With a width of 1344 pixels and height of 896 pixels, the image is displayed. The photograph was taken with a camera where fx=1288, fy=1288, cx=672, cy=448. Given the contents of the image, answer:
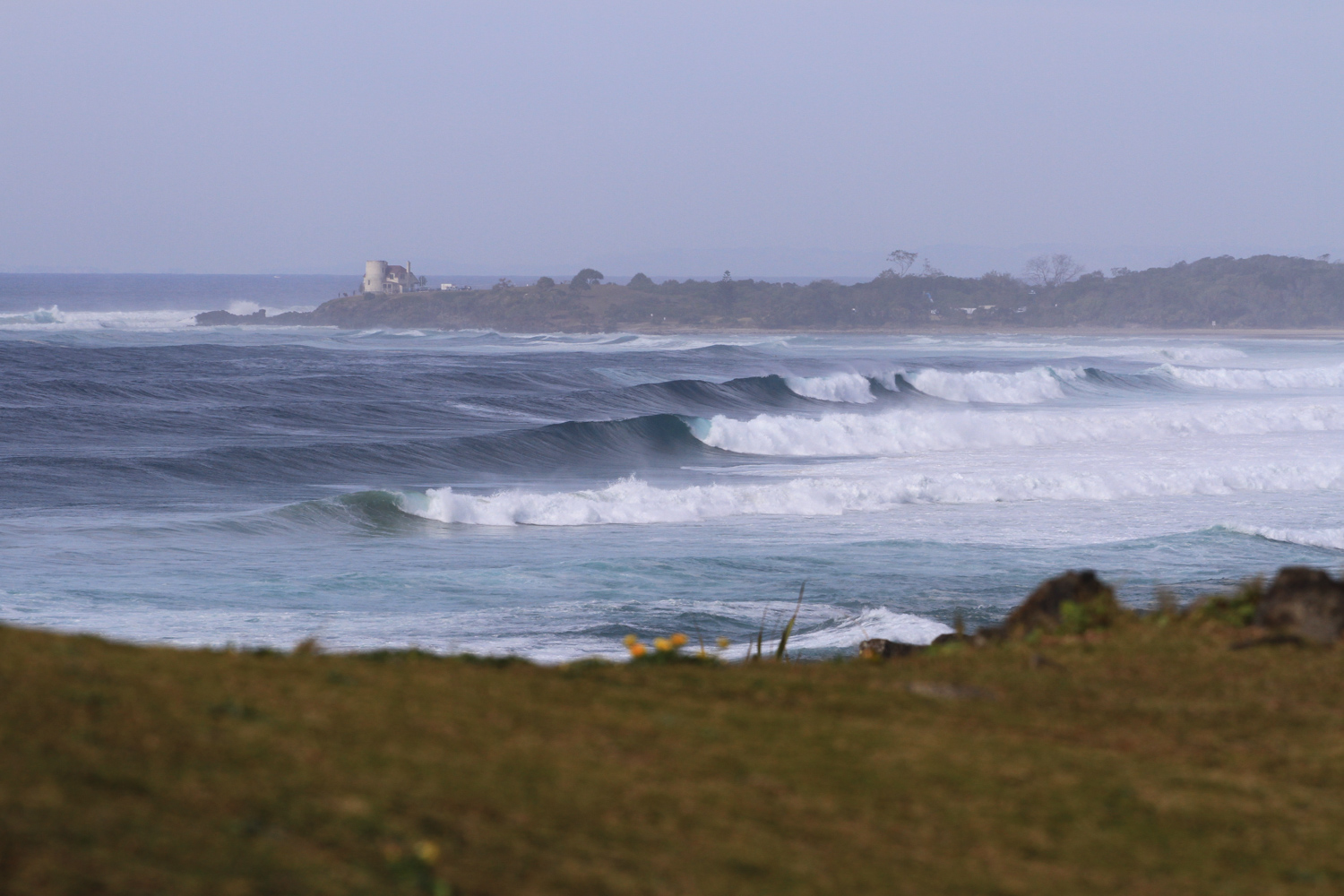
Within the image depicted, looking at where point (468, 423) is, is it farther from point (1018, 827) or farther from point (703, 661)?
point (1018, 827)

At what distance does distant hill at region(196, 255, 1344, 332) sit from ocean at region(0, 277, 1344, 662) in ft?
164

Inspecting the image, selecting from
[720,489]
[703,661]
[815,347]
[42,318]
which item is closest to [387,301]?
[42,318]

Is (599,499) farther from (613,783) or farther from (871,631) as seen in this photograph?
(613,783)

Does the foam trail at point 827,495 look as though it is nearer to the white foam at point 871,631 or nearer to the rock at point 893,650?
the white foam at point 871,631

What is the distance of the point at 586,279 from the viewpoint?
116m

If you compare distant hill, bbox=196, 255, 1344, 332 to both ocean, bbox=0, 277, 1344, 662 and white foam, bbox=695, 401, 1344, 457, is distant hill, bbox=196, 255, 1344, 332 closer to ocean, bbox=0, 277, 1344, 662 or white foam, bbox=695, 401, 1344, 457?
ocean, bbox=0, 277, 1344, 662

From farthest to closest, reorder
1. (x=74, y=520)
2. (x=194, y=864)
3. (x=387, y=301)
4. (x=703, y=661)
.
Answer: (x=387, y=301) → (x=74, y=520) → (x=703, y=661) → (x=194, y=864)

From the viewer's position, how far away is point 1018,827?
3867mm

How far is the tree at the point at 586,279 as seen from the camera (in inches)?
4424

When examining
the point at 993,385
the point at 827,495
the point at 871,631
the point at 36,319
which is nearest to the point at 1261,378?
the point at 993,385

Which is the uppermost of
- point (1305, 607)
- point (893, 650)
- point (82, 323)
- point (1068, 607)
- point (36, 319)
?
point (36, 319)

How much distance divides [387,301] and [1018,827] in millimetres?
104155

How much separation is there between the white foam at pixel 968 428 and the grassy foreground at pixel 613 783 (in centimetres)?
2598

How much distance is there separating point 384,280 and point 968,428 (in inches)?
3610
